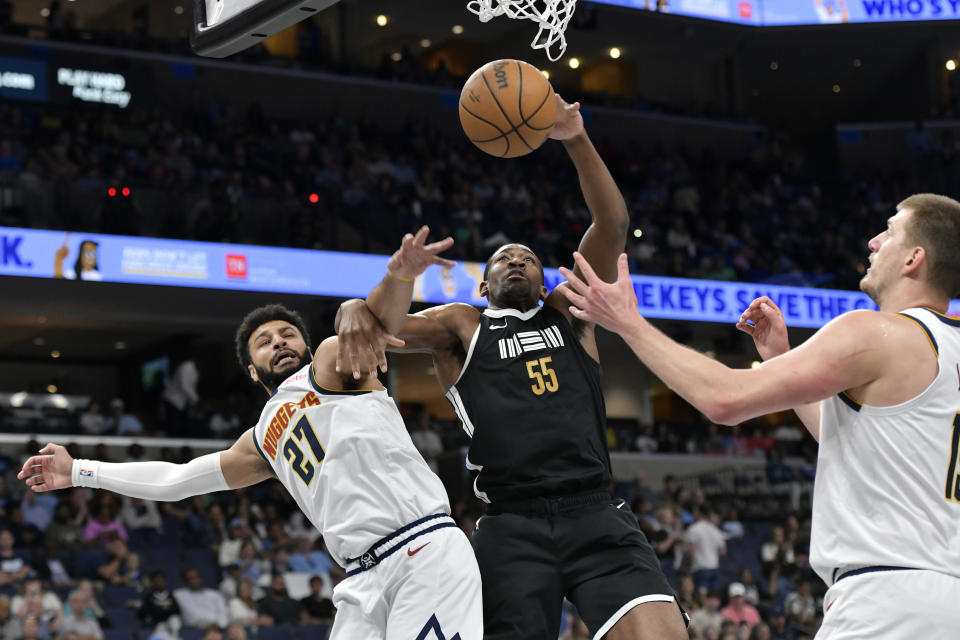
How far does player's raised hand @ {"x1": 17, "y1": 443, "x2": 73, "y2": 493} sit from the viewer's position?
4.99m

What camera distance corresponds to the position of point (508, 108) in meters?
4.93

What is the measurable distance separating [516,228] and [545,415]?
54.0ft

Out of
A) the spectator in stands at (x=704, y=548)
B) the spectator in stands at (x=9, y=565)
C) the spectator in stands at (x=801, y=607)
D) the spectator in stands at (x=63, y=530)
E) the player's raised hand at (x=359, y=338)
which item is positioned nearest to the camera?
the player's raised hand at (x=359, y=338)

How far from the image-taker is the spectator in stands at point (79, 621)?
1086cm

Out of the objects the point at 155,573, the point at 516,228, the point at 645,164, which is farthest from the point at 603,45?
the point at 155,573

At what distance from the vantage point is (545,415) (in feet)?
15.5

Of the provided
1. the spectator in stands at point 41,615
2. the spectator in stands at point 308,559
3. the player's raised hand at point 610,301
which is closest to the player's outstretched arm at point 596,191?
the player's raised hand at point 610,301

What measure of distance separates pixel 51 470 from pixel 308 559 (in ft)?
29.2

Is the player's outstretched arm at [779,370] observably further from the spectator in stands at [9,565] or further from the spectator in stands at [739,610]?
the spectator in stands at [739,610]

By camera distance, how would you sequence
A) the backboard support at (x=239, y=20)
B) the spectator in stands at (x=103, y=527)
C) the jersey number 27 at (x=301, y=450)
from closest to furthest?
the backboard support at (x=239, y=20)
the jersey number 27 at (x=301, y=450)
the spectator in stands at (x=103, y=527)

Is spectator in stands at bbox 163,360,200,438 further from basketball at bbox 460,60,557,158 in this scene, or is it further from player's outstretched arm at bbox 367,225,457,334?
player's outstretched arm at bbox 367,225,457,334

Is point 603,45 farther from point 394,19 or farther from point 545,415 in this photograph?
point 545,415

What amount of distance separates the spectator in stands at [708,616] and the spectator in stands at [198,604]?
18.3ft

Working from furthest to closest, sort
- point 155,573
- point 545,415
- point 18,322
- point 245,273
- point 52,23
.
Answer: point 52,23 < point 18,322 < point 245,273 < point 155,573 < point 545,415
